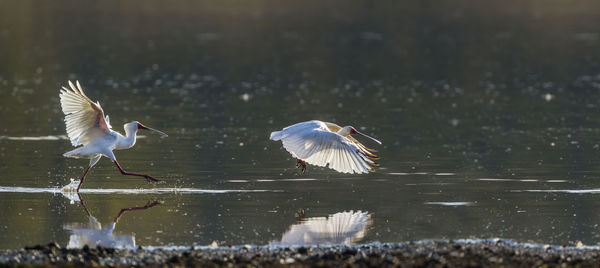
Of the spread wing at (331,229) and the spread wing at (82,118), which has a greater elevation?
the spread wing at (82,118)

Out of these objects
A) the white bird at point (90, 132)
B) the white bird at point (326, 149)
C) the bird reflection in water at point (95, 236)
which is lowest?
the bird reflection in water at point (95, 236)

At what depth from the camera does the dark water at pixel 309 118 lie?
1691 centimetres

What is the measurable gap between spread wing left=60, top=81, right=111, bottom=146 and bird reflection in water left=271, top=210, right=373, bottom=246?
4158 millimetres

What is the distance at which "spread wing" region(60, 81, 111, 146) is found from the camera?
18719mm

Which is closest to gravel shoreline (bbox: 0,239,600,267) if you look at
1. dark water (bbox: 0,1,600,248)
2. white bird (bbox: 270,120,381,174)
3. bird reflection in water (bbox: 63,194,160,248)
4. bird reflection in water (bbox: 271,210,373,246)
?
bird reflection in water (bbox: 271,210,373,246)

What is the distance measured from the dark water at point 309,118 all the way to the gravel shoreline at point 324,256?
4.01 ft

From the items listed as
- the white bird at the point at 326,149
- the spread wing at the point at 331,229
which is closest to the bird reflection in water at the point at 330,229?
the spread wing at the point at 331,229

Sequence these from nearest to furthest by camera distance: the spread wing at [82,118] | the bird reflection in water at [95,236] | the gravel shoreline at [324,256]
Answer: the gravel shoreline at [324,256] < the bird reflection in water at [95,236] < the spread wing at [82,118]

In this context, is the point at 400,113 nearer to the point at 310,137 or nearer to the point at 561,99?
the point at 561,99

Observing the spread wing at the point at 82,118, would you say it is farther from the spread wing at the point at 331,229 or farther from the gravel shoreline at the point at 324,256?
the gravel shoreline at the point at 324,256

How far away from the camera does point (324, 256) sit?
43.2 ft

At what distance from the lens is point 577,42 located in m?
55.8

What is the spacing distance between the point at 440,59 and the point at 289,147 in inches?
1241

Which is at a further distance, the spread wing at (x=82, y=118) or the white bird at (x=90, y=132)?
the white bird at (x=90, y=132)
